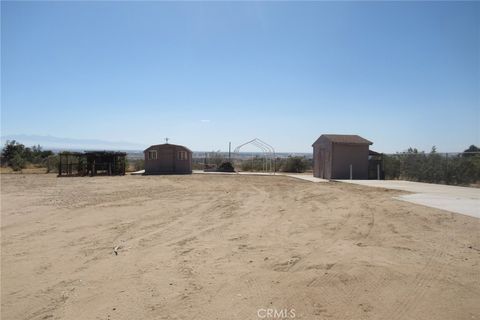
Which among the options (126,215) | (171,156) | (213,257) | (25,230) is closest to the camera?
(213,257)

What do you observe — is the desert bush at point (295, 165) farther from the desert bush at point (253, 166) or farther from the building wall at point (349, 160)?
the building wall at point (349, 160)

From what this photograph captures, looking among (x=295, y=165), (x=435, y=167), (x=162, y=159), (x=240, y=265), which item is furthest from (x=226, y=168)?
(x=240, y=265)

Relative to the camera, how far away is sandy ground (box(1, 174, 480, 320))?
4.97 m

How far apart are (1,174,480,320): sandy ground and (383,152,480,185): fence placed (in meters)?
12.1

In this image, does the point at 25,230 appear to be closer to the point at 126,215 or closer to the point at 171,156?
the point at 126,215

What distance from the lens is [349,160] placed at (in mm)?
27625

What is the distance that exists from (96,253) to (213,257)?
7.12ft

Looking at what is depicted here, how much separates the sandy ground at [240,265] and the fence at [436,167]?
477 inches

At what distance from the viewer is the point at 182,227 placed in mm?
10031

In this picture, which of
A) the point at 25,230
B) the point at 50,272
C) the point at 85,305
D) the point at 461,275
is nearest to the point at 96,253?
the point at 50,272

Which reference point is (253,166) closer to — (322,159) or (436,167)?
(322,159)

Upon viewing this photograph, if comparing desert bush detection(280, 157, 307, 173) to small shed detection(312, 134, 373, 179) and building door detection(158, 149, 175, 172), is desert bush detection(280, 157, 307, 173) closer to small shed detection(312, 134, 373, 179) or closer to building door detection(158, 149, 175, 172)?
building door detection(158, 149, 175, 172)

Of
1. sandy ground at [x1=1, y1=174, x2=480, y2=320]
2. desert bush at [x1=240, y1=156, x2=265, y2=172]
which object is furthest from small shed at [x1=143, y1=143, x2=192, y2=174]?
sandy ground at [x1=1, y1=174, x2=480, y2=320]

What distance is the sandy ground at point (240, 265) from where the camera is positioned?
4.97m
